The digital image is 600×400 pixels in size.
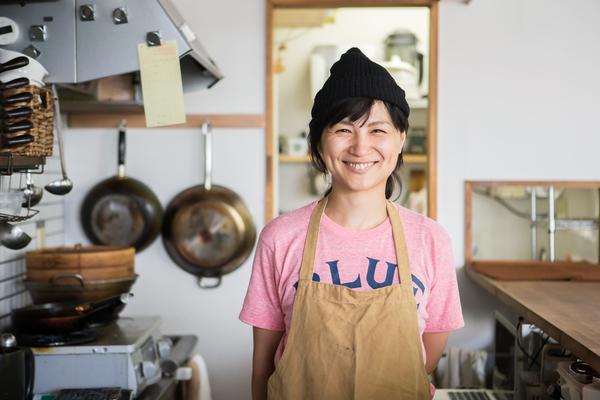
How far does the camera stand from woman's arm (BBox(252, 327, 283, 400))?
4.95 ft

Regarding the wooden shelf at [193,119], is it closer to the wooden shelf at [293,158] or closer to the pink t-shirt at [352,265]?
the wooden shelf at [293,158]

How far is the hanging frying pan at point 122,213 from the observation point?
272 cm

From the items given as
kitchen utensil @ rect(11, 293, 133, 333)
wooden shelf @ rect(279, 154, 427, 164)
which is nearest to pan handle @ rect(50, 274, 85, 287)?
kitchen utensil @ rect(11, 293, 133, 333)

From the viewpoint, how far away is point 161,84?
188 centimetres

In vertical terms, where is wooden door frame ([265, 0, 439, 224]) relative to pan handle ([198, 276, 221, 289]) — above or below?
above

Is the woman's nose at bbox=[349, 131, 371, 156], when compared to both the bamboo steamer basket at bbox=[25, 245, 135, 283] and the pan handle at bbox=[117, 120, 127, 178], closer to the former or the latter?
the bamboo steamer basket at bbox=[25, 245, 135, 283]

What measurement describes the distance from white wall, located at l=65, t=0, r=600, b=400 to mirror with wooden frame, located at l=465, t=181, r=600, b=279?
0.17 feet

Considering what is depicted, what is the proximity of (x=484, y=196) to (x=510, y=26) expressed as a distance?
694 millimetres

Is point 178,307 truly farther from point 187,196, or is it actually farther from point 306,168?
point 306,168

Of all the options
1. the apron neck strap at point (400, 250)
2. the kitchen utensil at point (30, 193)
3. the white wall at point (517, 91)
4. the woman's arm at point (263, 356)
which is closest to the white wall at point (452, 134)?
the white wall at point (517, 91)

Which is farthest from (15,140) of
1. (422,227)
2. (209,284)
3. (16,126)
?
(209,284)

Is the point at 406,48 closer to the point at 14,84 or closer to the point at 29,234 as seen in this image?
the point at 29,234

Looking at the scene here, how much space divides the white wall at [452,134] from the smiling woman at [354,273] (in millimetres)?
1295

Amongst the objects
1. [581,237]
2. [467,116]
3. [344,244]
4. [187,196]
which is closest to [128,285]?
[187,196]
